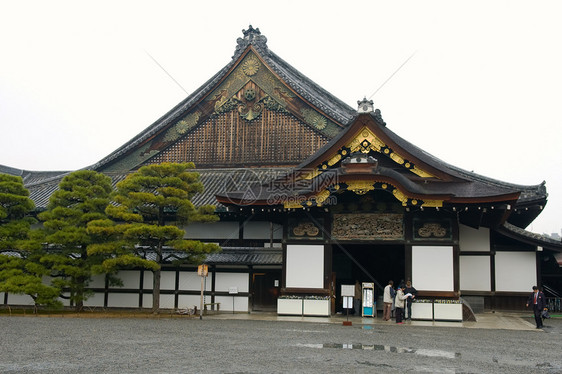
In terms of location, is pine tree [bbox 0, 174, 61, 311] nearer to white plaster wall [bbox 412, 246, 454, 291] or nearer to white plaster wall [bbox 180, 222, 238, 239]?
white plaster wall [bbox 180, 222, 238, 239]

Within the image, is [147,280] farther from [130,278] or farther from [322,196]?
[322,196]

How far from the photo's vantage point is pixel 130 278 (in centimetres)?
2459

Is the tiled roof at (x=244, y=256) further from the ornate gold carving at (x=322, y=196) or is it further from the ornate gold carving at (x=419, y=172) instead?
the ornate gold carving at (x=419, y=172)

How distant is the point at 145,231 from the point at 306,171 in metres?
6.26

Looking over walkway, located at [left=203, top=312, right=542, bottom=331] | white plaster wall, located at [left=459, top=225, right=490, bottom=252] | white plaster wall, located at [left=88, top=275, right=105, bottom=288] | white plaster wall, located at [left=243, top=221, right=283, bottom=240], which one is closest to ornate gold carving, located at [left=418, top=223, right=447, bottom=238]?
walkway, located at [left=203, top=312, right=542, bottom=331]

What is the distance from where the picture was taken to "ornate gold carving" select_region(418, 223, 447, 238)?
65.7 feet

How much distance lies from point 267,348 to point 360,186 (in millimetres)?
8654

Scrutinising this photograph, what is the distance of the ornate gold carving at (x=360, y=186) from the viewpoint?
19562 mm

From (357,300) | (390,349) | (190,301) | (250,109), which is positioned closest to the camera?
(390,349)

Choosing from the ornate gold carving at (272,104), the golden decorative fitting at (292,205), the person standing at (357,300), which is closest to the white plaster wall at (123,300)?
the golden decorative fitting at (292,205)

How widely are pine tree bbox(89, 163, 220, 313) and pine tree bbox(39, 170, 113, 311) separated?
965 mm

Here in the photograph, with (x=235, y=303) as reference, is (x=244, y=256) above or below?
above

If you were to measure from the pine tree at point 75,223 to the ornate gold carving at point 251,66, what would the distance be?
1038 centimetres

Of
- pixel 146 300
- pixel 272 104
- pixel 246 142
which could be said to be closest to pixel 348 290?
pixel 146 300
